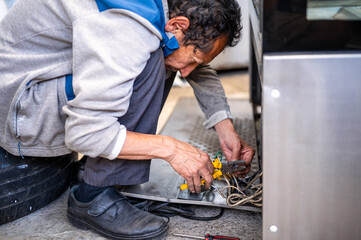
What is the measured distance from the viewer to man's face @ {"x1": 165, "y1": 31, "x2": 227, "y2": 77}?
1052 mm

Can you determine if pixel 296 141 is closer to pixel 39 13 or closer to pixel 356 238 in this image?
pixel 356 238

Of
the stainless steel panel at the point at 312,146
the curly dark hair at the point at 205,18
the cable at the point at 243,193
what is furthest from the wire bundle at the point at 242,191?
the curly dark hair at the point at 205,18

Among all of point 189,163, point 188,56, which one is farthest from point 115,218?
point 188,56

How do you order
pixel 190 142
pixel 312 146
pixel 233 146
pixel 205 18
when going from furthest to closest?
pixel 190 142 → pixel 233 146 → pixel 205 18 → pixel 312 146

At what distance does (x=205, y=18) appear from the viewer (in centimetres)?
99

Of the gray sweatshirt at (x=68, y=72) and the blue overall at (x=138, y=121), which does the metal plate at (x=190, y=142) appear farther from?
the gray sweatshirt at (x=68, y=72)

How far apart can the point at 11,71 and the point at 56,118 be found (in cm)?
18

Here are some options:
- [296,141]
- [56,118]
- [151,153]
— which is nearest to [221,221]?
[151,153]

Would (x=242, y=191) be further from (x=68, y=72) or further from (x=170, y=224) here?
(x=68, y=72)

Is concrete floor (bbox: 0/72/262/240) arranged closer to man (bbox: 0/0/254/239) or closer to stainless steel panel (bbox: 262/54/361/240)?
man (bbox: 0/0/254/239)

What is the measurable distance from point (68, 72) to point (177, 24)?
0.32m

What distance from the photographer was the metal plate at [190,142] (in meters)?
1.17

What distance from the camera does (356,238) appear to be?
34.1 inches

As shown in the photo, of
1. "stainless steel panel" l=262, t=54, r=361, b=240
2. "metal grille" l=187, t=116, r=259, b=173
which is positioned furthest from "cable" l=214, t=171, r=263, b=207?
"metal grille" l=187, t=116, r=259, b=173
